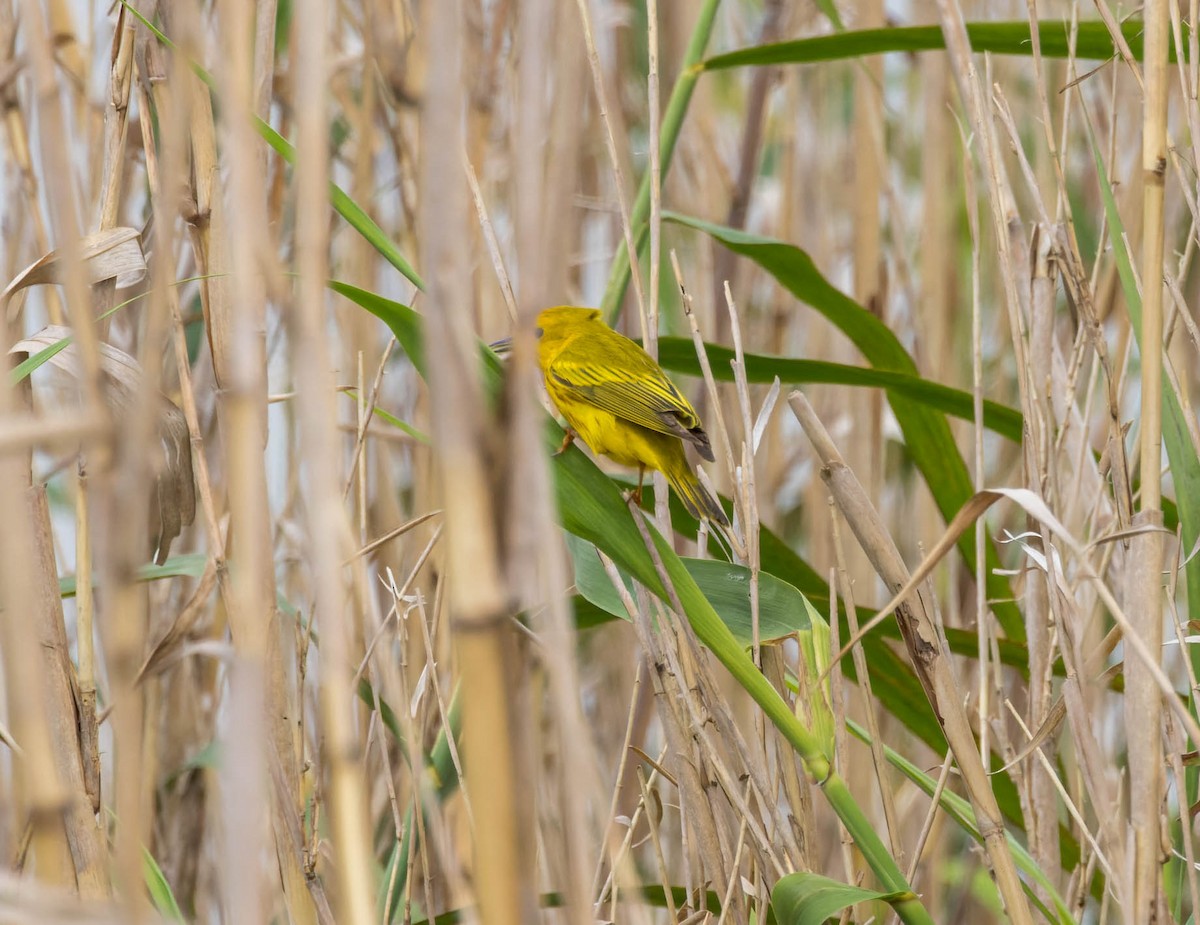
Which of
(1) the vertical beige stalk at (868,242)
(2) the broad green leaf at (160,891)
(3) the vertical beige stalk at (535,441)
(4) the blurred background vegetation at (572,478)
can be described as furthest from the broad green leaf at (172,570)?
(1) the vertical beige stalk at (868,242)

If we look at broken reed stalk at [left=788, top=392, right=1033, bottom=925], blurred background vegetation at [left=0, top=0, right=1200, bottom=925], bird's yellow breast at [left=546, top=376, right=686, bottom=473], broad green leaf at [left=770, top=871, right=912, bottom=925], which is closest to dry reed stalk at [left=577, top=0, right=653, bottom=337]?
blurred background vegetation at [left=0, top=0, right=1200, bottom=925]

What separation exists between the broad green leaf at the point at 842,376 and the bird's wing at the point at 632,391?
4 cm

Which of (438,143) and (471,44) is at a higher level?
(471,44)

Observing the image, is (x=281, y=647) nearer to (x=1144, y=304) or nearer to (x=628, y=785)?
(x=1144, y=304)

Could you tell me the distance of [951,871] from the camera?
79.7 inches

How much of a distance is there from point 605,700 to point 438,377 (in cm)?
178

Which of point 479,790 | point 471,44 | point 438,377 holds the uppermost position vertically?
point 471,44

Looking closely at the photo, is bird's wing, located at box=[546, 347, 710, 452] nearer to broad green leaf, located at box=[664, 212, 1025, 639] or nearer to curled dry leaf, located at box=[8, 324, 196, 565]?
broad green leaf, located at box=[664, 212, 1025, 639]

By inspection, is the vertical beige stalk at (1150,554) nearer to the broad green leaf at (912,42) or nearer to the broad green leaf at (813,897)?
the broad green leaf at (813,897)

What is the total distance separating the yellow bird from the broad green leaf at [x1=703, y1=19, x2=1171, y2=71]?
332 mm

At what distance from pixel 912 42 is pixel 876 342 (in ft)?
1.03

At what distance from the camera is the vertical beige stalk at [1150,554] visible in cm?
79

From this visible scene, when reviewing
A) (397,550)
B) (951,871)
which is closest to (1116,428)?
(397,550)

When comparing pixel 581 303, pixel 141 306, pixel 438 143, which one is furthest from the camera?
pixel 581 303
